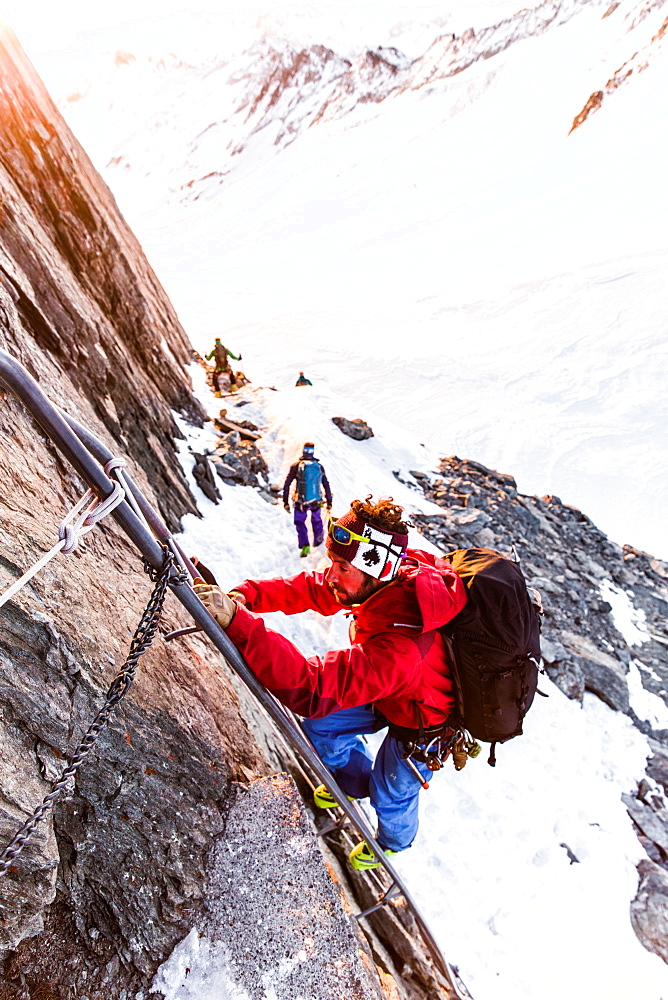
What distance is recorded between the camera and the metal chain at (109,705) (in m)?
1.97

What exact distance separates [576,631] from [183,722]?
39.6ft

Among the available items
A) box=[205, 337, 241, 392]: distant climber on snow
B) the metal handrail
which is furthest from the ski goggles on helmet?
→ box=[205, 337, 241, 392]: distant climber on snow

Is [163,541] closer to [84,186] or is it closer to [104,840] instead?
[104,840]

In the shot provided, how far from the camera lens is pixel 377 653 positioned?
11.3 ft

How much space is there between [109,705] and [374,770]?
303 centimetres

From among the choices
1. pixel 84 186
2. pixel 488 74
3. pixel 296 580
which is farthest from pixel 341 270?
pixel 488 74

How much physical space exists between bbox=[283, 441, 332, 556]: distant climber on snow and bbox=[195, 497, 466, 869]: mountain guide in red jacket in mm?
6024

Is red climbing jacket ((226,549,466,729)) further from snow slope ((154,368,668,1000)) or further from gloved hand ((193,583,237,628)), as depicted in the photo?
snow slope ((154,368,668,1000))

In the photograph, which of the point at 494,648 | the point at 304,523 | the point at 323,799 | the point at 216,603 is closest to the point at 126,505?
the point at 216,603

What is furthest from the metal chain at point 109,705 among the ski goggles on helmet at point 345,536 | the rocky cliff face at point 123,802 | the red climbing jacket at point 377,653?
the ski goggles on helmet at point 345,536

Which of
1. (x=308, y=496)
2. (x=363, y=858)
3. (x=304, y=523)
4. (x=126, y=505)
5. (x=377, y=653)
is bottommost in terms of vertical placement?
(x=304, y=523)

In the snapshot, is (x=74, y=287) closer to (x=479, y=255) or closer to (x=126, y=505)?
(x=126, y=505)

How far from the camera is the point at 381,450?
63.4 feet

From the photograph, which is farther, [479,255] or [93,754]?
[479,255]
